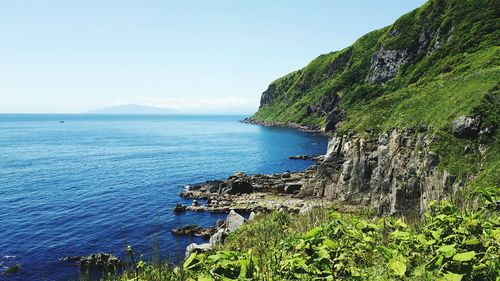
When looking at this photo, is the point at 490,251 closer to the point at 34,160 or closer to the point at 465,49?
the point at 465,49

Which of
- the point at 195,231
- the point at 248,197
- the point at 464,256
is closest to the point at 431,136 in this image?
the point at 195,231

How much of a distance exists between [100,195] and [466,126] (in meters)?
52.1

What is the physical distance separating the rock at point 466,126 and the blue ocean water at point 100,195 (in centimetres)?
2312

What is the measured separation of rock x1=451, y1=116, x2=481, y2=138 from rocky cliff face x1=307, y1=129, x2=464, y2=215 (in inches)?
85.3

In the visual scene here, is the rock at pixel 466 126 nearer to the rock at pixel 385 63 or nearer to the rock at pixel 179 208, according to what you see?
the rock at pixel 179 208

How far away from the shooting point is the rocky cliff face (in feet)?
92.3

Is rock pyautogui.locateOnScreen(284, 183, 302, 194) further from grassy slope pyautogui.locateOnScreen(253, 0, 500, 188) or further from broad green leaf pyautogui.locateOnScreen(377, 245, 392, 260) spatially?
broad green leaf pyautogui.locateOnScreen(377, 245, 392, 260)

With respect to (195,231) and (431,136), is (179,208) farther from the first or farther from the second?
(431,136)

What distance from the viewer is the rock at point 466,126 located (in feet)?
90.8

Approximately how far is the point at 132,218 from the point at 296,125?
5092 inches

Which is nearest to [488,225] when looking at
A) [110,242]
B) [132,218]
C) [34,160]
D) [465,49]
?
[110,242]

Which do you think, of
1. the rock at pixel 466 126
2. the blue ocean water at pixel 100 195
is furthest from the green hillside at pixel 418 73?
the blue ocean water at pixel 100 195

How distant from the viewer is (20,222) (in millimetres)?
45594

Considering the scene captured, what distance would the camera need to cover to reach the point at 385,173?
36.8 m
